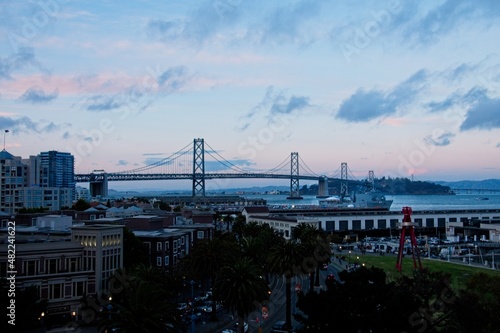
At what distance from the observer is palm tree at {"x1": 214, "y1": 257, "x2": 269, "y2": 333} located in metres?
22.0

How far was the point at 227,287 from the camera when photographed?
22.3 meters

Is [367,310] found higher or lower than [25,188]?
lower

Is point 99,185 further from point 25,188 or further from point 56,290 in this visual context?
point 56,290

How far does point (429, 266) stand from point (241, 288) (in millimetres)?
23784

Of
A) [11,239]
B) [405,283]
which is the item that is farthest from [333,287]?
[11,239]

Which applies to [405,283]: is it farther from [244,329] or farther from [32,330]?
[32,330]

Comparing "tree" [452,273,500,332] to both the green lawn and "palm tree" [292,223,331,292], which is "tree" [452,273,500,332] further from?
the green lawn

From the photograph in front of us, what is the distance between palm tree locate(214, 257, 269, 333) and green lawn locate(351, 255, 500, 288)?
1361cm

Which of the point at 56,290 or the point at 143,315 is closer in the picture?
the point at 143,315

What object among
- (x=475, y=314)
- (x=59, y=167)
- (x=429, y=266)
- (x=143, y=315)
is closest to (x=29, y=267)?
(x=143, y=315)

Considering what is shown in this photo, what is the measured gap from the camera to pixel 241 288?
21953mm

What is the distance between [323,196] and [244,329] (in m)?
172

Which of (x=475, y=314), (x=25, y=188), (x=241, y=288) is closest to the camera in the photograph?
(x=475, y=314)

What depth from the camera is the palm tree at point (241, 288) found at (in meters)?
22.0
